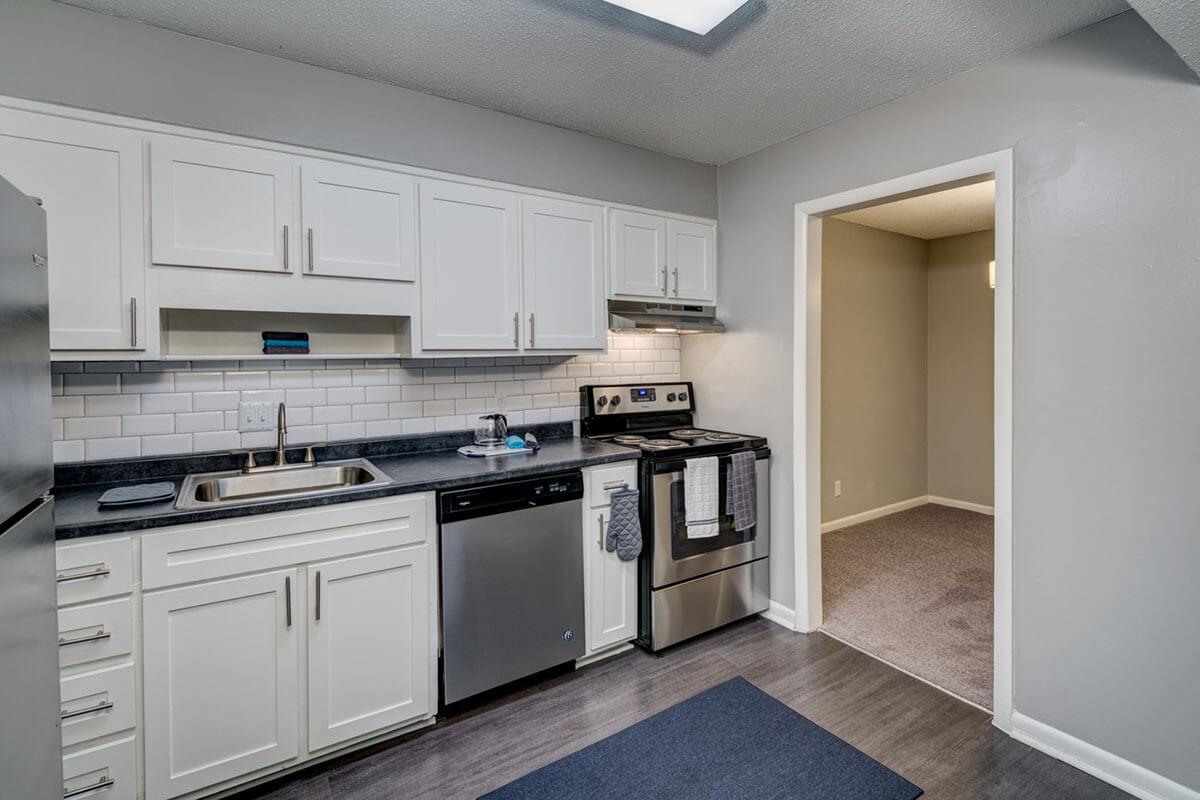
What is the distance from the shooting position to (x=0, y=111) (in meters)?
1.78

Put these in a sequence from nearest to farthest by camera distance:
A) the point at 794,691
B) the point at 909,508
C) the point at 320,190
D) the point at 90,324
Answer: the point at 90,324 < the point at 320,190 < the point at 794,691 < the point at 909,508

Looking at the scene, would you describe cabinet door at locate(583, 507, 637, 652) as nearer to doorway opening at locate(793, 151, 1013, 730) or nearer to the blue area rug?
the blue area rug

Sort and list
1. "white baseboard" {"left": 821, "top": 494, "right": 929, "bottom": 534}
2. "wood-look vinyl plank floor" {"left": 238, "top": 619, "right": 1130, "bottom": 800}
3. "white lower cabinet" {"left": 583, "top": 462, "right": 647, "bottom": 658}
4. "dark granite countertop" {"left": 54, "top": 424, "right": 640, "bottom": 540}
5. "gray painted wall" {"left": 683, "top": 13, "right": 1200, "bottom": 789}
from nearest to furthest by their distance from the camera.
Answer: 1. "dark granite countertop" {"left": 54, "top": 424, "right": 640, "bottom": 540}
2. "gray painted wall" {"left": 683, "top": 13, "right": 1200, "bottom": 789}
3. "wood-look vinyl plank floor" {"left": 238, "top": 619, "right": 1130, "bottom": 800}
4. "white lower cabinet" {"left": 583, "top": 462, "right": 647, "bottom": 658}
5. "white baseboard" {"left": 821, "top": 494, "right": 929, "bottom": 534}

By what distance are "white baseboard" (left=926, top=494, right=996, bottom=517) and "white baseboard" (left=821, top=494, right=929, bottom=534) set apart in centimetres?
7

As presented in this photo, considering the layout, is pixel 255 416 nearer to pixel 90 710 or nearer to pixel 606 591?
pixel 90 710

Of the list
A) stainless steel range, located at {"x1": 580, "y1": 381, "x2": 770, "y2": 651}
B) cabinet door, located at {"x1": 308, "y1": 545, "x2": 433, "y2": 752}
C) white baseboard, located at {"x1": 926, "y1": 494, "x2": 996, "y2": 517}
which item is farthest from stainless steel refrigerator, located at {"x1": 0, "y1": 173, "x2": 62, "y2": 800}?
white baseboard, located at {"x1": 926, "y1": 494, "x2": 996, "y2": 517}

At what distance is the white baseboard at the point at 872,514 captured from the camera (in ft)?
15.9

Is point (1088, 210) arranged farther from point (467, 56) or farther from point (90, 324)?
point (90, 324)

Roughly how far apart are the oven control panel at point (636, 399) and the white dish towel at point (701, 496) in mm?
653

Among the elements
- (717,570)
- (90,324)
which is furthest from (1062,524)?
(90,324)

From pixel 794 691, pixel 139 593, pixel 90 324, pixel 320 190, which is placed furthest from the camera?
pixel 794 691

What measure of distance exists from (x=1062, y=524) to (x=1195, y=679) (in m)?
0.55

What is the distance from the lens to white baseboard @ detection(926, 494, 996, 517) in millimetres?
5180

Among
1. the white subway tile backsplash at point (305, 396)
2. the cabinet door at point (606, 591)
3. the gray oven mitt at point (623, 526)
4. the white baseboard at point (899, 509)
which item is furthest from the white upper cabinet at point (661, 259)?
the white baseboard at point (899, 509)
